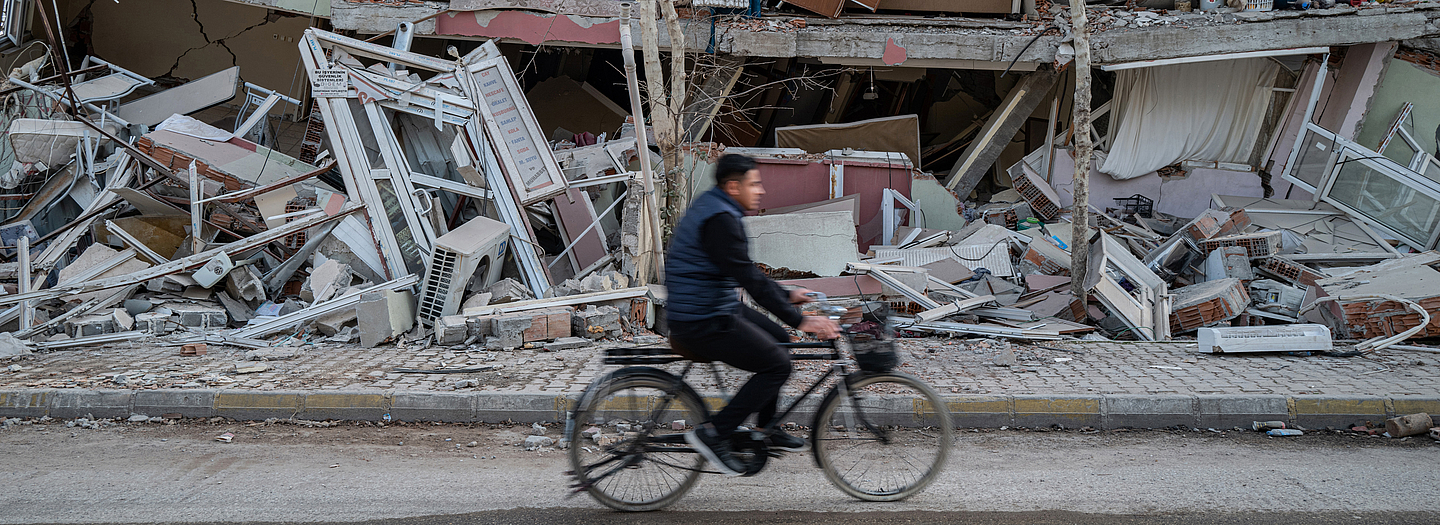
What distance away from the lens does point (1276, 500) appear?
12.8ft

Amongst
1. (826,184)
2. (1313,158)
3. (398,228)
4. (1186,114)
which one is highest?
(1186,114)

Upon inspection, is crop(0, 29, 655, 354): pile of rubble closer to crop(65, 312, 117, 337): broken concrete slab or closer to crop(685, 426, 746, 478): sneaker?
crop(65, 312, 117, 337): broken concrete slab

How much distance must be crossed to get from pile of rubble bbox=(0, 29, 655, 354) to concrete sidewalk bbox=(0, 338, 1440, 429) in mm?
787

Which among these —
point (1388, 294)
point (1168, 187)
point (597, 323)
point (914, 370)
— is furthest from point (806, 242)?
point (1168, 187)

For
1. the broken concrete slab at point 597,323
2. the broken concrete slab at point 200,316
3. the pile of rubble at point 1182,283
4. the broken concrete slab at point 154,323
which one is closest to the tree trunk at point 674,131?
the pile of rubble at point 1182,283

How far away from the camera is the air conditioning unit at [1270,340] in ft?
21.7

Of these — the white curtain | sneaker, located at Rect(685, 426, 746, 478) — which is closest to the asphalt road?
sneaker, located at Rect(685, 426, 746, 478)

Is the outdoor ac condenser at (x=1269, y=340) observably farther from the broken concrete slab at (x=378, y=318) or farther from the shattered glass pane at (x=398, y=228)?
the shattered glass pane at (x=398, y=228)

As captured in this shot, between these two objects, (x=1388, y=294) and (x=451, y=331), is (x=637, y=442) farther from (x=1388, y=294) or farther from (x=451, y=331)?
(x=1388, y=294)

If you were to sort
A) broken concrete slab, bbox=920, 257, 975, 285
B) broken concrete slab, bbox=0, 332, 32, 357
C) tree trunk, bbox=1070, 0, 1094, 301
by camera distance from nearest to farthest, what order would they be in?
broken concrete slab, bbox=0, 332, 32, 357
tree trunk, bbox=1070, 0, 1094, 301
broken concrete slab, bbox=920, 257, 975, 285

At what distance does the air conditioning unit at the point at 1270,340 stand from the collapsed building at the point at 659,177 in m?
0.09

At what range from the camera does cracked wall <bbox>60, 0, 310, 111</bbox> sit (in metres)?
13.5

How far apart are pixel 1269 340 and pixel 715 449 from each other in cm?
547

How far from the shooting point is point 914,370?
20.5ft
